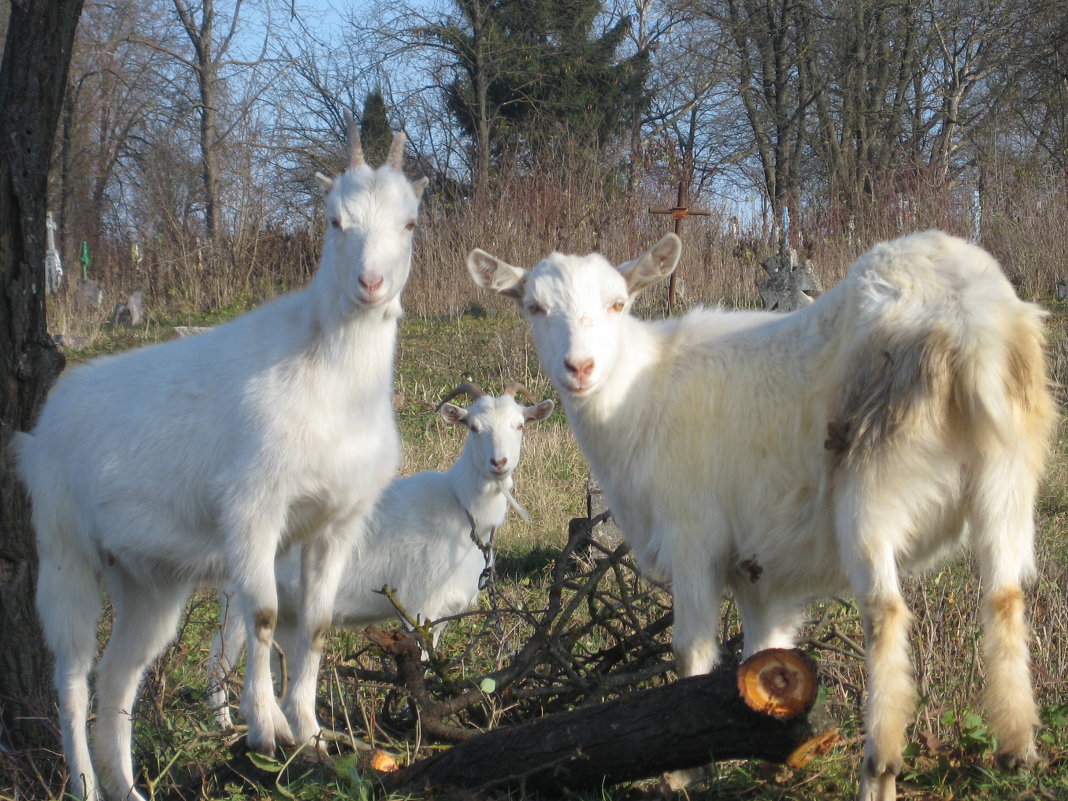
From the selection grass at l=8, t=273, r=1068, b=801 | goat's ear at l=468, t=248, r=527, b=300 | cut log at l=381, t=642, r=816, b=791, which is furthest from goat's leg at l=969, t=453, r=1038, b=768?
goat's ear at l=468, t=248, r=527, b=300

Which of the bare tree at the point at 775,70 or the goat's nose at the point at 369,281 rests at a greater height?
the bare tree at the point at 775,70

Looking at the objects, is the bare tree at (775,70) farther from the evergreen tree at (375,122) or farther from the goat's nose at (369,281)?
the goat's nose at (369,281)

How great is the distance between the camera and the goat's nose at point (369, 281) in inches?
154

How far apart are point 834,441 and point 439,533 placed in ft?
12.8

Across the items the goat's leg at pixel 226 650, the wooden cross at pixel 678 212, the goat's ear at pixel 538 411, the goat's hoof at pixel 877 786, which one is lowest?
the goat's leg at pixel 226 650

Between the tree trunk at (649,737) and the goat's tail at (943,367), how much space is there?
779 millimetres

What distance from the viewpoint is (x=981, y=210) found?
16.5 m

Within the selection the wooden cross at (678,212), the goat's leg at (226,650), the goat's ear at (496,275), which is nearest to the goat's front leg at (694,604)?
the goat's ear at (496,275)

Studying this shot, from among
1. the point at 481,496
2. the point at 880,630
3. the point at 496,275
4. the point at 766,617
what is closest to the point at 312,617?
the point at 496,275

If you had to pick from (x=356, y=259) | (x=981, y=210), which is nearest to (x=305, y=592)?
(x=356, y=259)

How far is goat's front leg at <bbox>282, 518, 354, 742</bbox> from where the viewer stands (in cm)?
398

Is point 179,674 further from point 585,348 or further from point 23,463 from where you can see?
point 585,348

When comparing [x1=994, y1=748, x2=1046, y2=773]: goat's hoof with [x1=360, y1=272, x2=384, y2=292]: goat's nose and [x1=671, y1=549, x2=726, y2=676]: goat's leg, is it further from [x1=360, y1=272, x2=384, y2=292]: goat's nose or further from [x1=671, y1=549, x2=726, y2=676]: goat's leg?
[x1=360, y1=272, x2=384, y2=292]: goat's nose

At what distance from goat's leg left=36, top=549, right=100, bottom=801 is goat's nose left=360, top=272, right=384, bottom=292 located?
1529 millimetres
